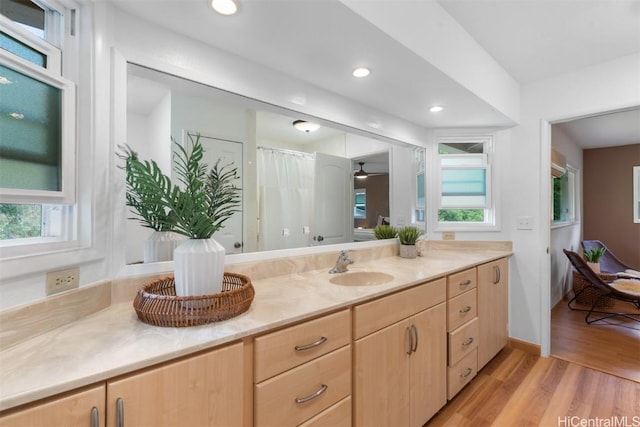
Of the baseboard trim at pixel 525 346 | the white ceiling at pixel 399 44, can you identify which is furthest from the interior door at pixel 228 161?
the baseboard trim at pixel 525 346

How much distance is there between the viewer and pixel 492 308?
7.37 ft

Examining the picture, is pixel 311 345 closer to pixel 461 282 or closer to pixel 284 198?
pixel 284 198

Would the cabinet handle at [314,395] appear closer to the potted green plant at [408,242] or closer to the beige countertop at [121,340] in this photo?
the beige countertop at [121,340]

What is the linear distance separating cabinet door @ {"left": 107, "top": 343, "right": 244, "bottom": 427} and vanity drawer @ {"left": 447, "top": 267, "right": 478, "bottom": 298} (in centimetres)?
138

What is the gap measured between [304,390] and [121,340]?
0.63 metres

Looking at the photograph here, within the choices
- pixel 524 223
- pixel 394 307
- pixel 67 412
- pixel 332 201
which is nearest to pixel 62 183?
pixel 67 412

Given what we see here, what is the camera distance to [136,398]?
0.72 metres

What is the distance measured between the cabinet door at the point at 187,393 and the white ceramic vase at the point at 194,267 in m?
0.25

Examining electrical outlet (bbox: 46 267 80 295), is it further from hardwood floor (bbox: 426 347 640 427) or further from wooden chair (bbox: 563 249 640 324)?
wooden chair (bbox: 563 249 640 324)

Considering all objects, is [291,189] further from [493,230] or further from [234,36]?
[493,230]

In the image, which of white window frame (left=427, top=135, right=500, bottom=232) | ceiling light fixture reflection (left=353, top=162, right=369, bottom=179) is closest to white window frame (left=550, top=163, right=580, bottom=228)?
white window frame (left=427, top=135, right=500, bottom=232)

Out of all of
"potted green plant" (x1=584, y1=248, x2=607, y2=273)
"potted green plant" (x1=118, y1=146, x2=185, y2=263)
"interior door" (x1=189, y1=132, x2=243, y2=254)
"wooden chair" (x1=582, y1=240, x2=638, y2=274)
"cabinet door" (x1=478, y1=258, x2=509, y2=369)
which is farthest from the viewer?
"wooden chair" (x1=582, y1=240, x2=638, y2=274)

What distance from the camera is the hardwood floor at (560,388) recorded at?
1696 mm

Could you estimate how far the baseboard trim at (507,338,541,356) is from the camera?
2.44 m
